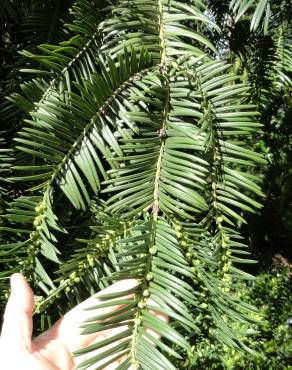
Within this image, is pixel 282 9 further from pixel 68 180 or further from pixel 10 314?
pixel 10 314

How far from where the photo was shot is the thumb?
49 centimetres

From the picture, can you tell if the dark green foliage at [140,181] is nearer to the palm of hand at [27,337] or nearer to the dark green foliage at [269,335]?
the palm of hand at [27,337]

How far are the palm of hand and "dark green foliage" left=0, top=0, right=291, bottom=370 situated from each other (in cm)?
2

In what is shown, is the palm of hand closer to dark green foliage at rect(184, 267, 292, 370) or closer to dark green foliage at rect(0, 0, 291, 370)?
dark green foliage at rect(0, 0, 291, 370)

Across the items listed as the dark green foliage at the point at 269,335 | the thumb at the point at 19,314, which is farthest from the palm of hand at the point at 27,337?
the dark green foliage at the point at 269,335

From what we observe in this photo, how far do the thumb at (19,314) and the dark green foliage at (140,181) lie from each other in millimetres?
21

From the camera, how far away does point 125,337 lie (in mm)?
405

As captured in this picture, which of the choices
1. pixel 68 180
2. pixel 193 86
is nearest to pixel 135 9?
pixel 193 86

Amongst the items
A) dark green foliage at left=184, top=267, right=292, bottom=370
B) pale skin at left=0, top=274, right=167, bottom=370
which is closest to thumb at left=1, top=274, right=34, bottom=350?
pale skin at left=0, top=274, right=167, bottom=370

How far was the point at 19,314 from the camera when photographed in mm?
507

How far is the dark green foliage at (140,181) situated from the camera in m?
0.44

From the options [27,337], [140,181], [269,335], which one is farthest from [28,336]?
[269,335]

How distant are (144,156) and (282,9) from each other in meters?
0.64

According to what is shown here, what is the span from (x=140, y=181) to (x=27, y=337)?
0.23 metres
